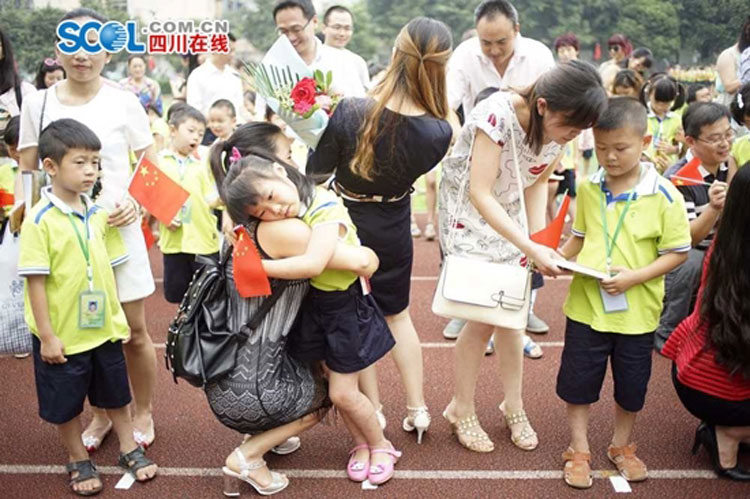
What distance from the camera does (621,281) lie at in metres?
2.59

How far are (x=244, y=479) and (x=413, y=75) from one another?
1.72 metres

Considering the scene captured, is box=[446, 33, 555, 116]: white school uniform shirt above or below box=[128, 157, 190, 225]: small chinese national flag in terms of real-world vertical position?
above

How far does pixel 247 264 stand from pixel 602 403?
6.70 feet

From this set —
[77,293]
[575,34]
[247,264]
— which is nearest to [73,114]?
[77,293]

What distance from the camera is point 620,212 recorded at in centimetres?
266

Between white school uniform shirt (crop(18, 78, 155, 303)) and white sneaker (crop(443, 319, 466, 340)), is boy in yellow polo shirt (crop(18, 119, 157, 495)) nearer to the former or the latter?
white school uniform shirt (crop(18, 78, 155, 303))

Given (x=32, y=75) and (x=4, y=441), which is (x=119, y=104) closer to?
(x=4, y=441)

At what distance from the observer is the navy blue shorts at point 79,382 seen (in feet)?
8.75

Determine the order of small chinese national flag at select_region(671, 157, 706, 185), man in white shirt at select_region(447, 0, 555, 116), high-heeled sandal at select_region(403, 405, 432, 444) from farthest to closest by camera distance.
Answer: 1. man in white shirt at select_region(447, 0, 555, 116)
2. small chinese national flag at select_region(671, 157, 706, 185)
3. high-heeled sandal at select_region(403, 405, 432, 444)

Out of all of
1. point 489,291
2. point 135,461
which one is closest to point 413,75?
point 489,291

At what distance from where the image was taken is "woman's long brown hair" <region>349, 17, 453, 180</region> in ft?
8.63

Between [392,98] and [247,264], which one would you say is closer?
[247,264]

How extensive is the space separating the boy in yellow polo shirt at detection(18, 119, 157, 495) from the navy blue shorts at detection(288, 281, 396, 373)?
73 cm

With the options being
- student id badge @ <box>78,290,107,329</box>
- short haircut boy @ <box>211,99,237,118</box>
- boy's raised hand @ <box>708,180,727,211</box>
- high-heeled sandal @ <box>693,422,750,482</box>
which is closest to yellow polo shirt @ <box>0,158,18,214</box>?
student id badge @ <box>78,290,107,329</box>
